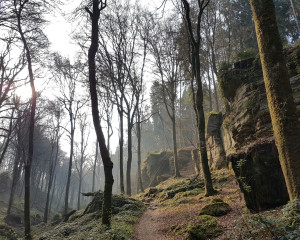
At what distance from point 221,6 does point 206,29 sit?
425cm

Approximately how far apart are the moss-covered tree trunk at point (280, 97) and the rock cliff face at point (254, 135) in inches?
67.0

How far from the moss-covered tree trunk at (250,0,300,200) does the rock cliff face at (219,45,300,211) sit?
5.58 feet

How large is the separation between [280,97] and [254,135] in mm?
4662

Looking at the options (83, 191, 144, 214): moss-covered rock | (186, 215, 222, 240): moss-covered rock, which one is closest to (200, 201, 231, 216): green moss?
(186, 215, 222, 240): moss-covered rock

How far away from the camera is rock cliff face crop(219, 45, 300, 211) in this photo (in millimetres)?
5258

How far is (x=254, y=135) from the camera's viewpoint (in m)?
7.91

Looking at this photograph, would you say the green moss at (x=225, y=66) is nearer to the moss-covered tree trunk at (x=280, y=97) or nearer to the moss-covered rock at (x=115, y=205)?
the moss-covered tree trunk at (x=280, y=97)

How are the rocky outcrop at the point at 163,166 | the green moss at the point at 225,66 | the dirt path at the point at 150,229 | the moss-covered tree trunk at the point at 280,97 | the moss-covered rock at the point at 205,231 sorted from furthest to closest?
the rocky outcrop at the point at 163,166 → the green moss at the point at 225,66 → the dirt path at the point at 150,229 → the moss-covered rock at the point at 205,231 → the moss-covered tree trunk at the point at 280,97

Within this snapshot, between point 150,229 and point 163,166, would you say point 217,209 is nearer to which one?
point 150,229

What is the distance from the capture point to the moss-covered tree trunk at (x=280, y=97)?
3.51m

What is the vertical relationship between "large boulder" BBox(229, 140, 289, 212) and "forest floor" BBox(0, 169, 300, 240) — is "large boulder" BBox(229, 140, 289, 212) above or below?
above

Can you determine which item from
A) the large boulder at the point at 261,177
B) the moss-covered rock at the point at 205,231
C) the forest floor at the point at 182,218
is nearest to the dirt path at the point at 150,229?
the forest floor at the point at 182,218

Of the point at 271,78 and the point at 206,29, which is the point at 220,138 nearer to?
the point at 206,29

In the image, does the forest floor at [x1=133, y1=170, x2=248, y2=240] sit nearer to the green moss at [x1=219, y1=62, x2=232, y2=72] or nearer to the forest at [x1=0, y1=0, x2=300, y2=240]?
the forest at [x1=0, y1=0, x2=300, y2=240]
